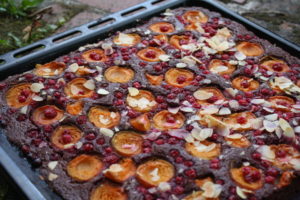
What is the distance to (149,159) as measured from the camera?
1598 mm

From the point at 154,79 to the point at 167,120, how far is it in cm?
27

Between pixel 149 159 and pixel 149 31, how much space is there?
88cm

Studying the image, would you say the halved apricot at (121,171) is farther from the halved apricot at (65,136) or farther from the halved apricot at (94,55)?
the halved apricot at (94,55)

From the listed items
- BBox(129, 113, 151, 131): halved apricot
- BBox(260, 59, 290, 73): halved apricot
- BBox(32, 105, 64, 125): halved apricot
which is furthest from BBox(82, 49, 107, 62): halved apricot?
BBox(260, 59, 290, 73): halved apricot

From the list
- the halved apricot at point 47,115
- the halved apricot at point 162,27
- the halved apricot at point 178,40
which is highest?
the halved apricot at point 162,27

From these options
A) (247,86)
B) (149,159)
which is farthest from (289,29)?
(149,159)

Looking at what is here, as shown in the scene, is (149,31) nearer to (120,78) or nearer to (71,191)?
(120,78)

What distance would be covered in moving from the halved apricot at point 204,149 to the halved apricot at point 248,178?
10 centimetres

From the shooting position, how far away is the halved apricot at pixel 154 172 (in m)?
1.51

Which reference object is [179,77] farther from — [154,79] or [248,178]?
[248,178]

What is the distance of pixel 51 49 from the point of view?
2105mm

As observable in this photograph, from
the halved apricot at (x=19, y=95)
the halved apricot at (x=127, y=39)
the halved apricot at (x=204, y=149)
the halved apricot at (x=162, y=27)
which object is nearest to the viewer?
the halved apricot at (x=204, y=149)

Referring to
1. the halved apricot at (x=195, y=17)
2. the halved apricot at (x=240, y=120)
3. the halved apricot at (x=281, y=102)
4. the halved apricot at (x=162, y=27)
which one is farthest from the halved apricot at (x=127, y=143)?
the halved apricot at (x=195, y=17)


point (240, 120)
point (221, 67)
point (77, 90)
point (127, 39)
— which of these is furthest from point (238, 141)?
point (127, 39)
